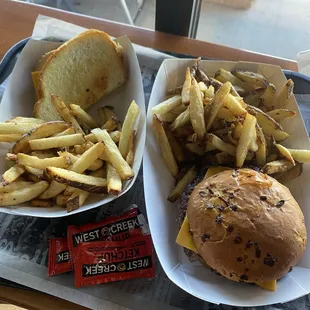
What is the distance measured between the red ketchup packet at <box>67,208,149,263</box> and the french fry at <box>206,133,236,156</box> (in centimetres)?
34

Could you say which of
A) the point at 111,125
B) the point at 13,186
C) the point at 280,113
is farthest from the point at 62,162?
the point at 280,113

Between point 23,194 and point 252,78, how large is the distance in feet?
2.98

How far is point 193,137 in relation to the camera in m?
1.37

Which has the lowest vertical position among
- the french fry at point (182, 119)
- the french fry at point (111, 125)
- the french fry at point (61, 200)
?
the french fry at point (61, 200)

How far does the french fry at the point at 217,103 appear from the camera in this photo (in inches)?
51.9

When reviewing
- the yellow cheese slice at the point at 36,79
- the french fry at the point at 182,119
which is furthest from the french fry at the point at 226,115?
the yellow cheese slice at the point at 36,79

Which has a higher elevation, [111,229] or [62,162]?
[62,162]

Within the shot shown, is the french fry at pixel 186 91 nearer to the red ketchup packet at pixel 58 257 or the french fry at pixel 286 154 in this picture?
the french fry at pixel 286 154

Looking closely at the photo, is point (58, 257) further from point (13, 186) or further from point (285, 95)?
point (285, 95)

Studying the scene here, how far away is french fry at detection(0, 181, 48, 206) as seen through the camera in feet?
4.04

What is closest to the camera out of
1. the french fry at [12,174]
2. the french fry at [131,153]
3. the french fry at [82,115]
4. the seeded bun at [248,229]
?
the seeded bun at [248,229]

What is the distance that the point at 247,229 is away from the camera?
3.65 feet

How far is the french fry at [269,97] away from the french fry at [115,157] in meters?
0.57

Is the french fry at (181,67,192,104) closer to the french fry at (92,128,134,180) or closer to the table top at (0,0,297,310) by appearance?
the french fry at (92,128,134,180)
